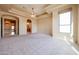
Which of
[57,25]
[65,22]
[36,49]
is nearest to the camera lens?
[36,49]

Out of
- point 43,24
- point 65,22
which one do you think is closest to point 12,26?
point 43,24

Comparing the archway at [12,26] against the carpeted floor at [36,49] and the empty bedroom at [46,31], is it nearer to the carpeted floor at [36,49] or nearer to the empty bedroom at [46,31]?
the empty bedroom at [46,31]

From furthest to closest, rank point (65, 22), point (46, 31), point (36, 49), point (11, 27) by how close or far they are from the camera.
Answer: point (46, 31), point (11, 27), point (65, 22), point (36, 49)

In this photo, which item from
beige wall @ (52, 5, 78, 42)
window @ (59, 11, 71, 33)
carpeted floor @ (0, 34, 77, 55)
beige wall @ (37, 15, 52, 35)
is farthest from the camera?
beige wall @ (37, 15, 52, 35)

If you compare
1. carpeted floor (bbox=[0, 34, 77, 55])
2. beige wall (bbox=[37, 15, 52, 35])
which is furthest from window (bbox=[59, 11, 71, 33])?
beige wall (bbox=[37, 15, 52, 35])

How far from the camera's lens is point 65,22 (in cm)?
598

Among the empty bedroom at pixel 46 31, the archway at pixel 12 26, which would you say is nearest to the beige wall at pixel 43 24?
the empty bedroom at pixel 46 31

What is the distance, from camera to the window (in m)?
5.55

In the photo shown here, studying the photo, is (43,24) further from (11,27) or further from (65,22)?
(65,22)

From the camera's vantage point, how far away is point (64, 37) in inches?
229

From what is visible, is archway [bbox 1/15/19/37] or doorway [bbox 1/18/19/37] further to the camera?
doorway [bbox 1/18/19/37]

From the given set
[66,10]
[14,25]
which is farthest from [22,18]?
[66,10]

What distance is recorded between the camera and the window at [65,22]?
555 centimetres

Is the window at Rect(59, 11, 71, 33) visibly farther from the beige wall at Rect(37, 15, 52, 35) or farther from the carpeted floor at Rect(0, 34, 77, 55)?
the beige wall at Rect(37, 15, 52, 35)
